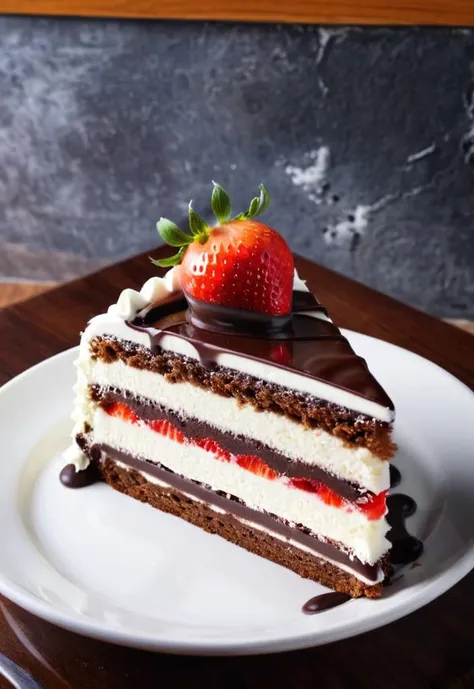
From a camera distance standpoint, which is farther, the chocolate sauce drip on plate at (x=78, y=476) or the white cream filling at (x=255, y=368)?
the chocolate sauce drip on plate at (x=78, y=476)

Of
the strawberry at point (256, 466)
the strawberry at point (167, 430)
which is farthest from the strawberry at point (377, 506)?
the strawberry at point (167, 430)

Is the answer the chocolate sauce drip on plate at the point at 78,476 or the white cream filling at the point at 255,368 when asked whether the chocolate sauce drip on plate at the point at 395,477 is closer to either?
the white cream filling at the point at 255,368

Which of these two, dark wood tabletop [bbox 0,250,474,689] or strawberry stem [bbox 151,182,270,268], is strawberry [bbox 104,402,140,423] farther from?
dark wood tabletop [bbox 0,250,474,689]

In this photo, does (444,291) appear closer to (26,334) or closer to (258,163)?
(258,163)

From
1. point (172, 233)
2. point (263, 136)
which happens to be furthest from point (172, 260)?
point (263, 136)

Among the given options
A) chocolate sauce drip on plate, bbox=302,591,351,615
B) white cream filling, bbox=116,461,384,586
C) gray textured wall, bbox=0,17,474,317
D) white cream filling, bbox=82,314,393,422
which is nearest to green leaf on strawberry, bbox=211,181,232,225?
white cream filling, bbox=82,314,393,422

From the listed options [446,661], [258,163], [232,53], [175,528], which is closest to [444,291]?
[258,163]
